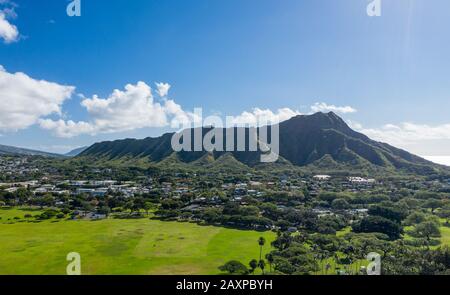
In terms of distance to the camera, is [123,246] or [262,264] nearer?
[262,264]

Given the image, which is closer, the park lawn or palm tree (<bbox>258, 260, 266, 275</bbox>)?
palm tree (<bbox>258, 260, 266, 275</bbox>)

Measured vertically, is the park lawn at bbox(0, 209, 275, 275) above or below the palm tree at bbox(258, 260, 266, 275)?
below

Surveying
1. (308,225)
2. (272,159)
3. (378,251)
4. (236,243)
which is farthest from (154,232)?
(272,159)

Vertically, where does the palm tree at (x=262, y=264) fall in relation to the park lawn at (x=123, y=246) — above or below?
above

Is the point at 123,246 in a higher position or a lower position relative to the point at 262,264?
lower

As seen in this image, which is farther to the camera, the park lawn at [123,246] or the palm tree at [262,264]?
the park lawn at [123,246]

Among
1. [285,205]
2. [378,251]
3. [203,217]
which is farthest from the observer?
[285,205]

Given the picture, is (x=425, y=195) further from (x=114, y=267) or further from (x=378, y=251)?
(x=114, y=267)
